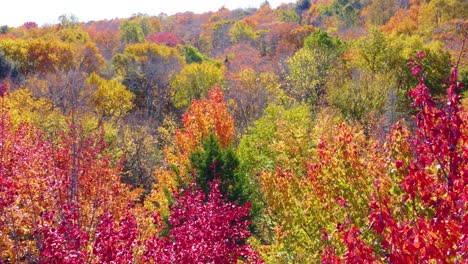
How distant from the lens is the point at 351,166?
31.3ft

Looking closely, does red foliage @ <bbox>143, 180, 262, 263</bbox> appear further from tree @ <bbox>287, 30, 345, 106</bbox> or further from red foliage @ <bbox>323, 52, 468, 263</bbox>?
tree @ <bbox>287, 30, 345, 106</bbox>

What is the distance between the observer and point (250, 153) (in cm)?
2236

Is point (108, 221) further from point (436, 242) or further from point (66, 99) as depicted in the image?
point (66, 99)

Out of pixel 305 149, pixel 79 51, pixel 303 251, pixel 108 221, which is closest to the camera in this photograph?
pixel 108 221

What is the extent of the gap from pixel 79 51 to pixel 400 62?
144 feet

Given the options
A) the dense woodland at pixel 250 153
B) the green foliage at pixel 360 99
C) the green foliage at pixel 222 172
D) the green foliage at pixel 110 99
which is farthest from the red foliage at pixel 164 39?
the green foliage at pixel 222 172

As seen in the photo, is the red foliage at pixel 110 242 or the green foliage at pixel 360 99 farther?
the green foliage at pixel 360 99

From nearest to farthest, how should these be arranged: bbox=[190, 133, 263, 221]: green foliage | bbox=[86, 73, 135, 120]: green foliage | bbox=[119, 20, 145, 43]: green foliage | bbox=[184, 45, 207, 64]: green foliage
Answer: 1. bbox=[190, 133, 263, 221]: green foliage
2. bbox=[86, 73, 135, 120]: green foliage
3. bbox=[184, 45, 207, 64]: green foliage
4. bbox=[119, 20, 145, 43]: green foliage

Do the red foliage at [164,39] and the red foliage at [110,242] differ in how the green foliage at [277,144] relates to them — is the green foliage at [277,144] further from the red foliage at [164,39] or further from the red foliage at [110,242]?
the red foliage at [164,39]

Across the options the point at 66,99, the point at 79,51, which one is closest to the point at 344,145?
the point at 66,99

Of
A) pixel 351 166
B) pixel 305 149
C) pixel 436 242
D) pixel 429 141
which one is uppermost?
pixel 429 141

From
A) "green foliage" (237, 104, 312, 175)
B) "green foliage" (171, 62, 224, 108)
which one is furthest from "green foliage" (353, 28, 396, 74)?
"green foliage" (237, 104, 312, 175)

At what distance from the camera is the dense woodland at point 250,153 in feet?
17.2

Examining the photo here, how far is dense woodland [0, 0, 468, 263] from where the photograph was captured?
17.2 ft
